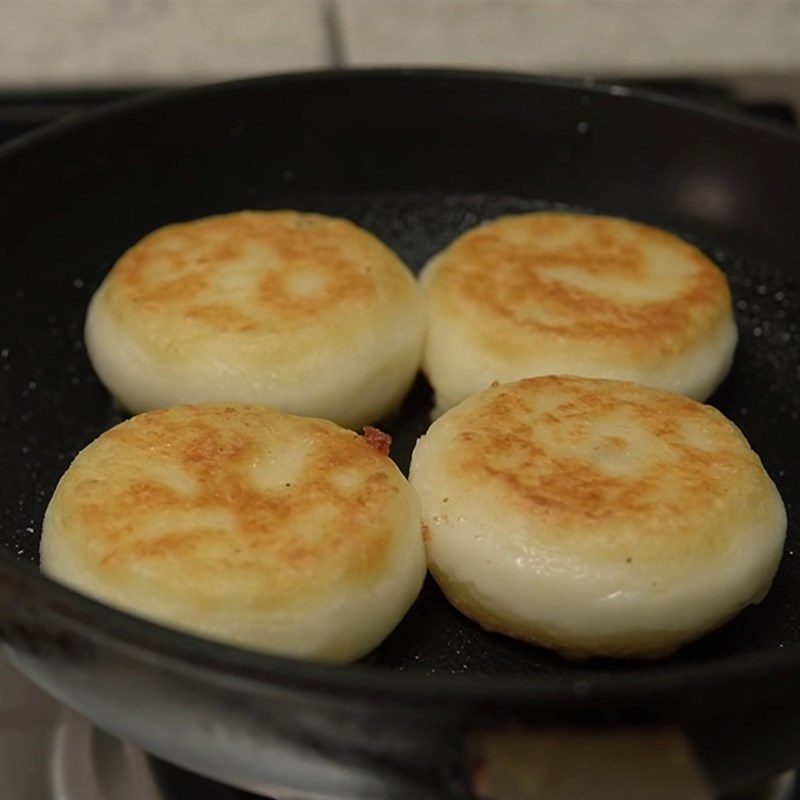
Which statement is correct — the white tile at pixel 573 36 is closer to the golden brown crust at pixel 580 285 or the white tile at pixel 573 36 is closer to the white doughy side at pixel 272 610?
the golden brown crust at pixel 580 285

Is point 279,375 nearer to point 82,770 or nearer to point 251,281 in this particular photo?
point 251,281

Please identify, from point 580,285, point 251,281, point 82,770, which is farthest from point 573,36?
point 82,770

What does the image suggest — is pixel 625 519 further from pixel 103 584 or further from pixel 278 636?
pixel 103 584

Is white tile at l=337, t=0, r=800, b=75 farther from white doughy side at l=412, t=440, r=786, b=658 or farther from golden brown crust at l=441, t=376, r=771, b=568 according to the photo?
white doughy side at l=412, t=440, r=786, b=658

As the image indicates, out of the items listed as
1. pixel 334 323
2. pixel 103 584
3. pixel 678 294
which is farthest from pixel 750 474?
pixel 103 584

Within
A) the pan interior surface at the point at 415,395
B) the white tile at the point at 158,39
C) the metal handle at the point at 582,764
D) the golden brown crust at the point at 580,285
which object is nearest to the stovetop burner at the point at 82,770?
the pan interior surface at the point at 415,395

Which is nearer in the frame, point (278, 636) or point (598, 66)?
point (278, 636)
